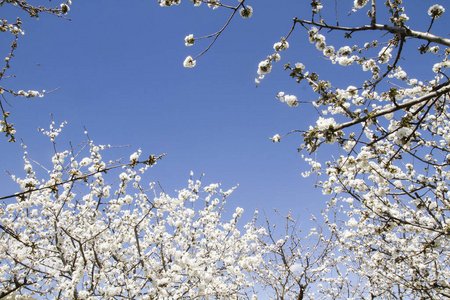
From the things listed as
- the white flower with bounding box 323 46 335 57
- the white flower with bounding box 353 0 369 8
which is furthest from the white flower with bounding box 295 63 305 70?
the white flower with bounding box 353 0 369 8

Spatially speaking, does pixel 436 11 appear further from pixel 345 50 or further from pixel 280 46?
pixel 280 46

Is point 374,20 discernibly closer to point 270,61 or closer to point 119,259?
point 270,61

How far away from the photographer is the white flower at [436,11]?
3054 millimetres

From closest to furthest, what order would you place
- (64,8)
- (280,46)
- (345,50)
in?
(280,46), (345,50), (64,8)

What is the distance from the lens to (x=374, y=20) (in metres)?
2.90

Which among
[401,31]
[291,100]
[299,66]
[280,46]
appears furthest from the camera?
[291,100]

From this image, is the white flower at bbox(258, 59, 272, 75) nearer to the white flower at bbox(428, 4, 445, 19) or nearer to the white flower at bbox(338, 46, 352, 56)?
the white flower at bbox(338, 46, 352, 56)

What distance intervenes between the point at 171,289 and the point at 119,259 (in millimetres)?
1824

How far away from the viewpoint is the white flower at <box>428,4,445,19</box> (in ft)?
10.0

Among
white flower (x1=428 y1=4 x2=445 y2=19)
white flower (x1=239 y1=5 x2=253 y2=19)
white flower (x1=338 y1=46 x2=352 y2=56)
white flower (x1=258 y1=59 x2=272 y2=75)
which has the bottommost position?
white flower (x1=258 y1=59 x2=272 y2=75)

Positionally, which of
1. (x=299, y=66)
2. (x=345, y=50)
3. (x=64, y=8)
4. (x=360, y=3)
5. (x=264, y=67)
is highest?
(x=64, y=8)

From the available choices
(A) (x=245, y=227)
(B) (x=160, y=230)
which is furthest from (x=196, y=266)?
(A) (x=245, y=227)

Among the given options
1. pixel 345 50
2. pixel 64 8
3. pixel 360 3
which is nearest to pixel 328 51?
pixel 345 50

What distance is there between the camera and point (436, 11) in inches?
124
